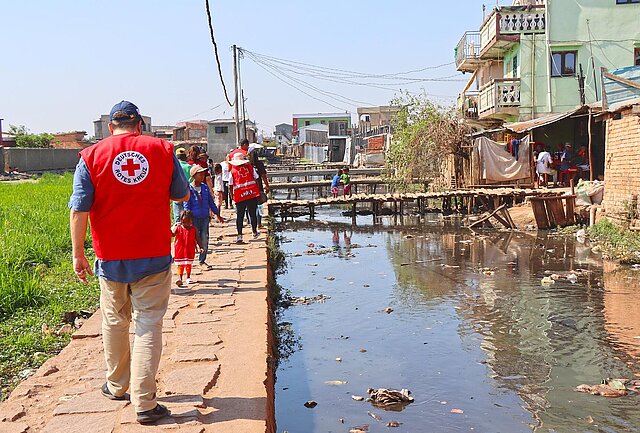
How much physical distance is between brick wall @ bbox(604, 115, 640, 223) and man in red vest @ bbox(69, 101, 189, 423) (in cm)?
1213

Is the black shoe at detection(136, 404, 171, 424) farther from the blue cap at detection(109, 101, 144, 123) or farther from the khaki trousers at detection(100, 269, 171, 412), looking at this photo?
Result: the blue cap at detection(109, 101, 144, 123)

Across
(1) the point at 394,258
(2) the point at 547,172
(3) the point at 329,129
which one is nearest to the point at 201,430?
(1) the point at 394,258

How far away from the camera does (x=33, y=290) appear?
25.7 ft

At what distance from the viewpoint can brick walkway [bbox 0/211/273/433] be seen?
160 inches

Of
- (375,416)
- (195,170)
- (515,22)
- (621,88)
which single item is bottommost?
(375,416)

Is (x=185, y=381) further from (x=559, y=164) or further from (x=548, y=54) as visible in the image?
(x=548, y=54)

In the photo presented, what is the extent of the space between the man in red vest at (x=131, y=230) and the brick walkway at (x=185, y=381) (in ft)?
0.83

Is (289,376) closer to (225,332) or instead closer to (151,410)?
(225,332)

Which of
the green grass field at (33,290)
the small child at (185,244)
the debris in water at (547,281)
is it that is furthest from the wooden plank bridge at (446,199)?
the small child at (185,244)

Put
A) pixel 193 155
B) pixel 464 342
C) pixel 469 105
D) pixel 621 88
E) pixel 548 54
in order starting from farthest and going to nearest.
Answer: pixel 469 105 < pixel 548 54 < pixel 621 88 < pixel 193 155 < pixel 464 342

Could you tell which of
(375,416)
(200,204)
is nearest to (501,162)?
(200,204)

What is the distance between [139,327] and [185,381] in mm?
858

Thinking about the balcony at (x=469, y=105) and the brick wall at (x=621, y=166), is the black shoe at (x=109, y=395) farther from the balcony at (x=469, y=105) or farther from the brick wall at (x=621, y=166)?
the balcony at (x=469, y=105)

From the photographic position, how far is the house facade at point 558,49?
25234 millimetres
